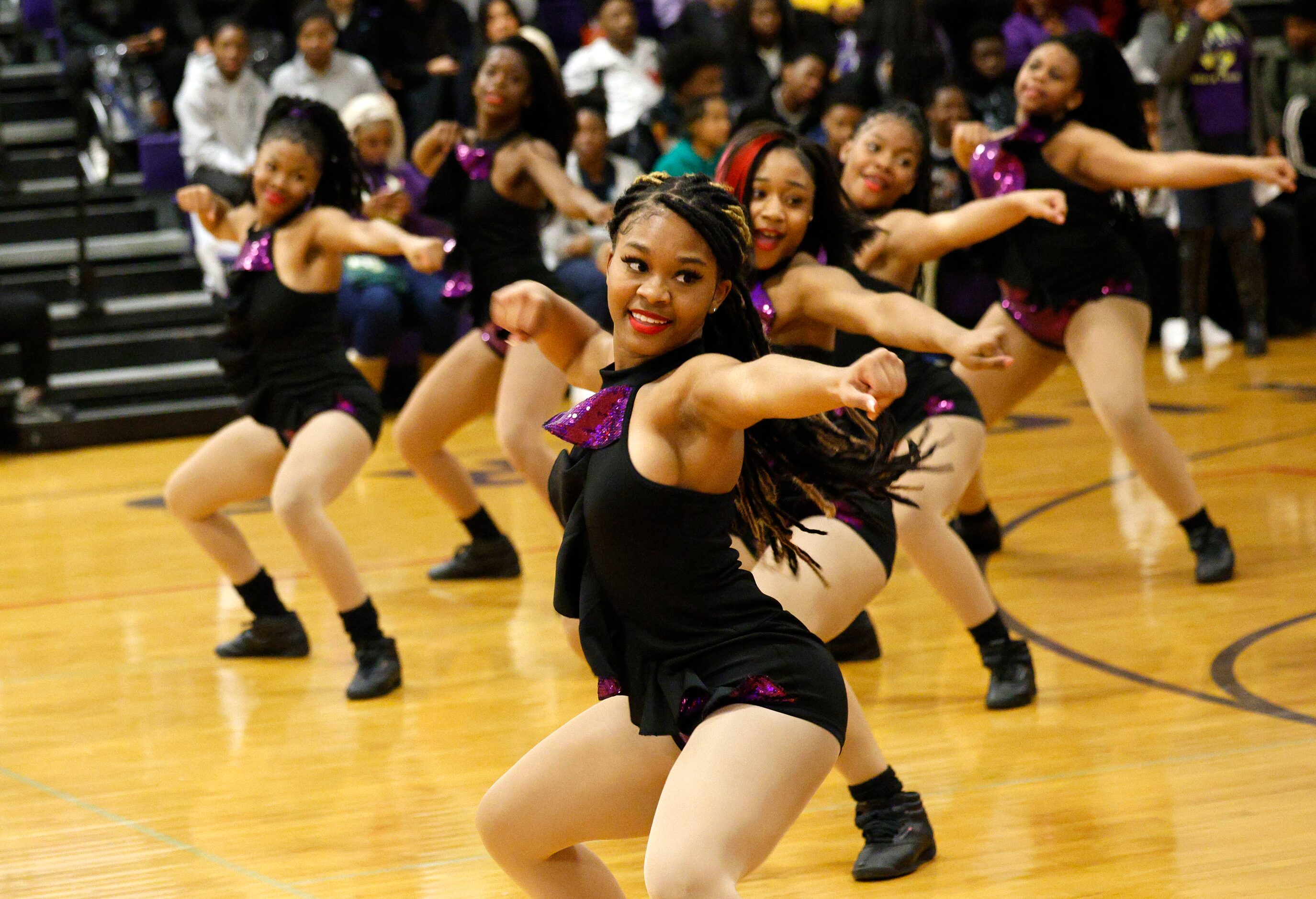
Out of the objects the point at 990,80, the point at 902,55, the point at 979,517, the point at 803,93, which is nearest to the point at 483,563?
the point at 979,517

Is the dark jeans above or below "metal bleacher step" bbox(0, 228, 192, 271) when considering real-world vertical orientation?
above

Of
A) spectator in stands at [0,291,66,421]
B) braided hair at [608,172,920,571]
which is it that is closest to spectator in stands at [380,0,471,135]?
spectator in stands at [0,291,66,421]

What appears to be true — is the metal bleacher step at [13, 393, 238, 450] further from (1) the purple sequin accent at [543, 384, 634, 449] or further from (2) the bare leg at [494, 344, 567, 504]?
(1) the purple sequin accent at [543, 384, 634, 449]

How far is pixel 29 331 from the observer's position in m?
8.59

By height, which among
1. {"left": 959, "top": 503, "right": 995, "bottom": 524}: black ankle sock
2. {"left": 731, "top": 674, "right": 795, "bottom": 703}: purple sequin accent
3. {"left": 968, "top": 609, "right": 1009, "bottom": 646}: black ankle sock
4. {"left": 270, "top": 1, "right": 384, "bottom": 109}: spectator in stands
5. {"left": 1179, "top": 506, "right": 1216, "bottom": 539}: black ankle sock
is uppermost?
{"left": 270, "top": 1, "right": 384, "bottom": 109}: spectator in stands

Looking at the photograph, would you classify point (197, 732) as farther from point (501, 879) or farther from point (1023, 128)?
point (1023, 128)

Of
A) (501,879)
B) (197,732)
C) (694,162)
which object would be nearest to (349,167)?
(197,732)

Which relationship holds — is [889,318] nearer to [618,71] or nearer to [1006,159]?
[1006,159]

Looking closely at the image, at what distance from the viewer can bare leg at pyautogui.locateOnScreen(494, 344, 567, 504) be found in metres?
5.15

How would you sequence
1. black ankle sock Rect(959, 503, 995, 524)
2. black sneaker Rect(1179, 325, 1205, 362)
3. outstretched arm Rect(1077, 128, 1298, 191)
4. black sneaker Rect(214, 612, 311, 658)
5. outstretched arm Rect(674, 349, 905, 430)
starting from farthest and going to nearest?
black sneaker Rect(1179, 325, 1205, 362) → black ankle sock Rect(959, 503, 995, 524) → black sneaker Rect(214, 612, 311, 658) → outstretched arm Rect(1077, 128, 1298, 191) → outstretched arm Rect(674, 349, 905, 430)

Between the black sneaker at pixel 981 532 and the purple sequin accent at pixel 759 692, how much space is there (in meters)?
3.39

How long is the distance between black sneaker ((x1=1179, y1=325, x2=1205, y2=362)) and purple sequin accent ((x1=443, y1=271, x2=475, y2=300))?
18.2 ft

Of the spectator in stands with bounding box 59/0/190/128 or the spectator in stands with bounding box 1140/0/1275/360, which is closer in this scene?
the spectator in stands with bounding box 1140/0/1275/360

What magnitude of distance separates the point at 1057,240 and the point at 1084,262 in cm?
11
